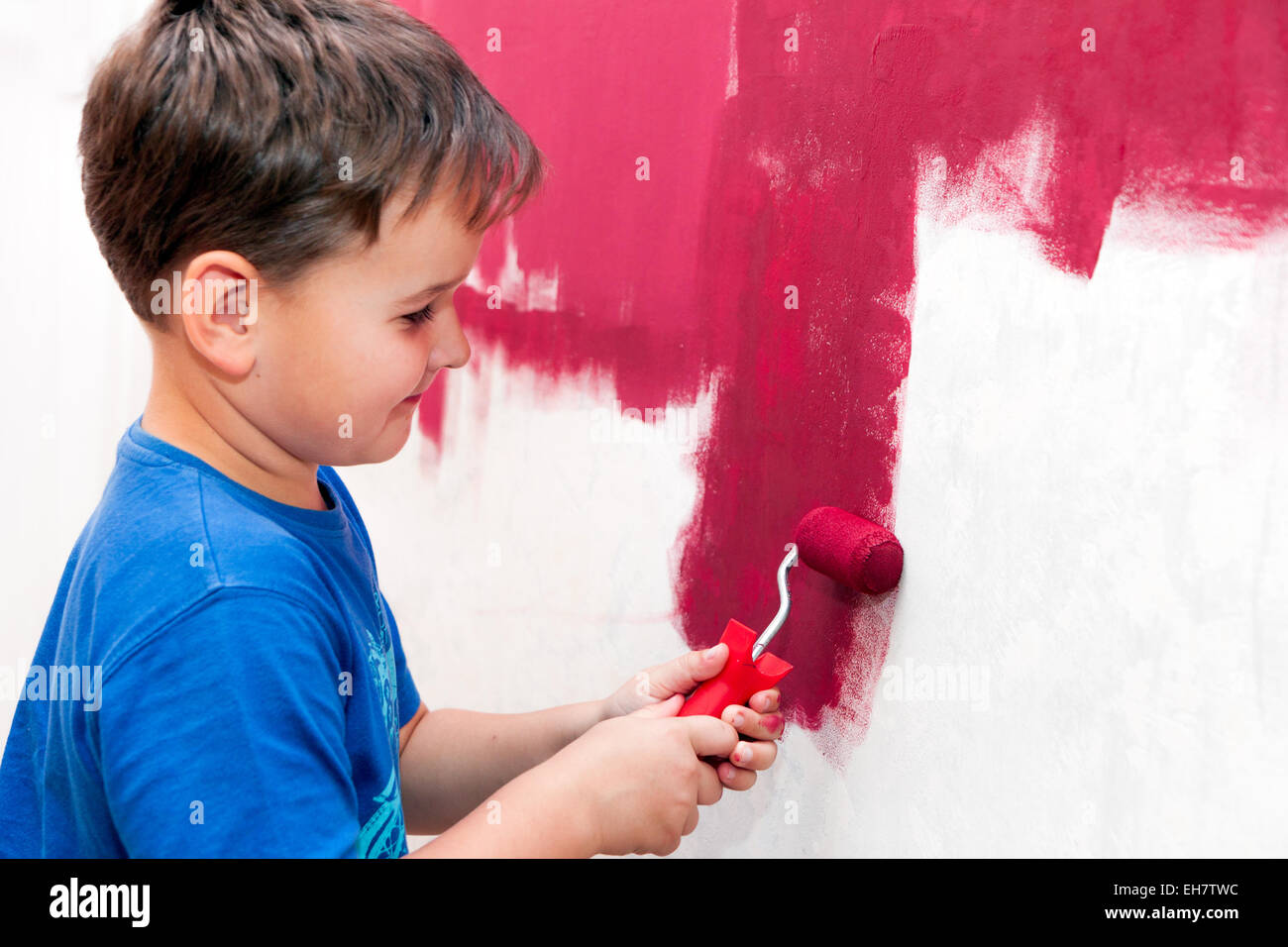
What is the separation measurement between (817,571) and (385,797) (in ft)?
0.79

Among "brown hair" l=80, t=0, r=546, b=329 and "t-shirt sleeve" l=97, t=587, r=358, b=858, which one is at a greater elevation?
"brown hair" l=80, t=0, r=546, b=329

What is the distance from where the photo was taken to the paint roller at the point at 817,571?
506 millimetres

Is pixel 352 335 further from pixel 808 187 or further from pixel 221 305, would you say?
pixel 808 187

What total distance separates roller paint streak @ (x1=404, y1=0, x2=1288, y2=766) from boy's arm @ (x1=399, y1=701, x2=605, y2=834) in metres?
0.10

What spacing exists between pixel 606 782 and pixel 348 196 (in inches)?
11.3

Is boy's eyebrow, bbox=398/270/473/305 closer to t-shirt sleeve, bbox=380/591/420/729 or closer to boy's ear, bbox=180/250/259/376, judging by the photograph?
boy's ear, bbox=180/250/259/376

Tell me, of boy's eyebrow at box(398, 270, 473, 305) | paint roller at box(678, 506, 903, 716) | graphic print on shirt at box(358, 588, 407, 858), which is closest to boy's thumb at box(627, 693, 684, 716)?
paint roller at box(678, 506, 903, 716)

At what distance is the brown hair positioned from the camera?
447 millimetres

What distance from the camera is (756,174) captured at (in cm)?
59

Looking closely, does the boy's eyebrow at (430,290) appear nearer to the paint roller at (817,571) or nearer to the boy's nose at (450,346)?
the boy's nose at (450,346)

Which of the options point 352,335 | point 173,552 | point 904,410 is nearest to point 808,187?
point 904,410

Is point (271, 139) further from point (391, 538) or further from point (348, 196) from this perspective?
point (391, 538)

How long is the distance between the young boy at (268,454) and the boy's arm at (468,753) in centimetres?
11

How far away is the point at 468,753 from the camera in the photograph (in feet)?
2.12
